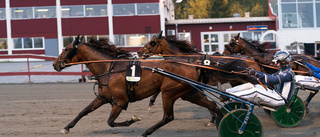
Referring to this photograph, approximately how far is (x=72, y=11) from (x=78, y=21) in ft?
2.92

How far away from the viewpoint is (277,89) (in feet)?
19.6

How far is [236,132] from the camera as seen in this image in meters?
5.52

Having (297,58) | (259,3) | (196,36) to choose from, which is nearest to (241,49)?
(297,58)

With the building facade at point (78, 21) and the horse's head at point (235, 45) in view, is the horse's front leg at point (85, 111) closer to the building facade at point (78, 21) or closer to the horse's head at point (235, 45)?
the horse's head at point (235, 45)

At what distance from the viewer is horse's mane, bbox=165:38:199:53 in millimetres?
8742

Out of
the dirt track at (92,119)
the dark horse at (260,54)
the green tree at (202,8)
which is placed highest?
the green tree at (202,8)

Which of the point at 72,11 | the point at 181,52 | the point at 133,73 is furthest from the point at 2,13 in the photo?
the point at 133,73

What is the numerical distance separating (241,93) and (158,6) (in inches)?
999

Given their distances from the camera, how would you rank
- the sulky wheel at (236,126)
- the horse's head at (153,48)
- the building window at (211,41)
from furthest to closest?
the building window at (211,41) → the horse's head at (153,48) → the sulky wheel at (236,126)

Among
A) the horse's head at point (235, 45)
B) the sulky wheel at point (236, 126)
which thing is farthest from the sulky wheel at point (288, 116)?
the horse's head at point (235, 45)

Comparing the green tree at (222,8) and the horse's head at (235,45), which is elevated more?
the green tree at (222,8)

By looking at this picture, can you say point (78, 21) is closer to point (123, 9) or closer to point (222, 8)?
point (123, 9)

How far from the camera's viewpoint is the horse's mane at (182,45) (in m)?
8.74

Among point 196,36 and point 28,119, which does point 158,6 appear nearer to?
point 196,36
